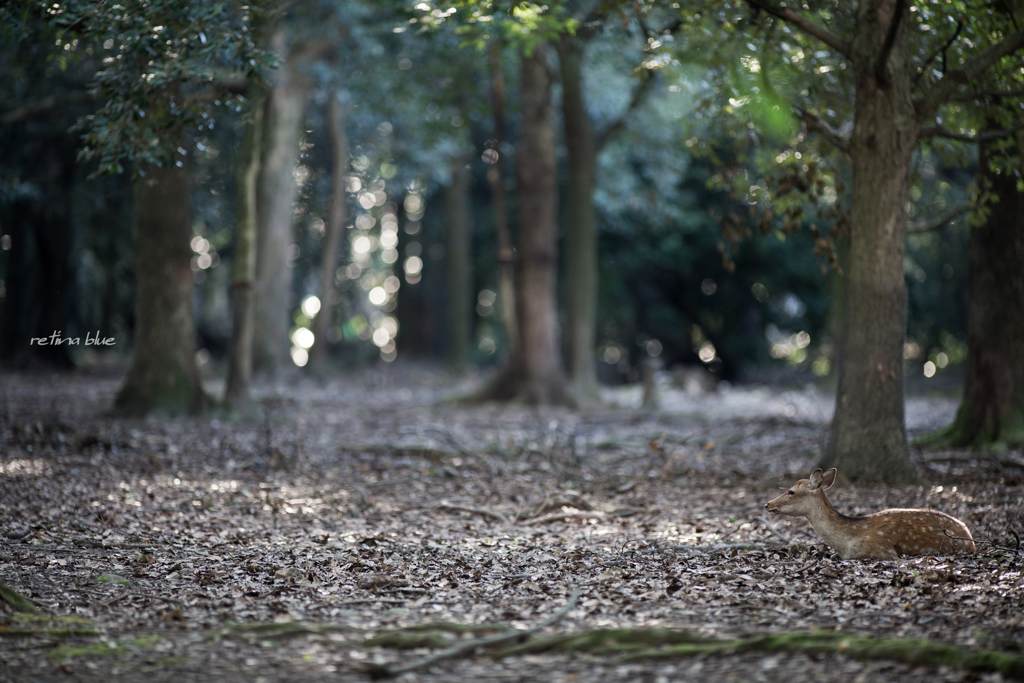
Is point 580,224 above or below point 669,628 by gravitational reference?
above

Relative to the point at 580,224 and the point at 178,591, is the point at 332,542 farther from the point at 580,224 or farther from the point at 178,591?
the point at 580,224

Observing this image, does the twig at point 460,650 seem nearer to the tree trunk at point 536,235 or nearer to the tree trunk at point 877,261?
the tree trunk at point 877,261

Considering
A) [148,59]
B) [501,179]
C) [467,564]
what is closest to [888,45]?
[467,564]

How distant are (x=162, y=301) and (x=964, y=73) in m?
9.64

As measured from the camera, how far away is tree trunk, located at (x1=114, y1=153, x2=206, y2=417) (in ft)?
39.0

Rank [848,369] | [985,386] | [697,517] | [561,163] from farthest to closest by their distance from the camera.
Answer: [561,163]
[985,386]
[848,369]
[697,517]

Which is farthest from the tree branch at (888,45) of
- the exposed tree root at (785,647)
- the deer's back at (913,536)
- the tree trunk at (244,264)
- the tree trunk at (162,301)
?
the tree trunk at (162,301)

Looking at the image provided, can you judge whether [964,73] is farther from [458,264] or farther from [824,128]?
[458,264]

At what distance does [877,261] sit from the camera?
7.95 meters

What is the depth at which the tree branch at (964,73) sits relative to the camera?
7.39 meters

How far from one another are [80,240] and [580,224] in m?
11.1

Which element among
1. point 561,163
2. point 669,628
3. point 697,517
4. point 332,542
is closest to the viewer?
point 669,628

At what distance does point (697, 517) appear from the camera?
7.45 metres

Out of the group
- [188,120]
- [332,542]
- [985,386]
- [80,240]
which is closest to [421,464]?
[332,542]
